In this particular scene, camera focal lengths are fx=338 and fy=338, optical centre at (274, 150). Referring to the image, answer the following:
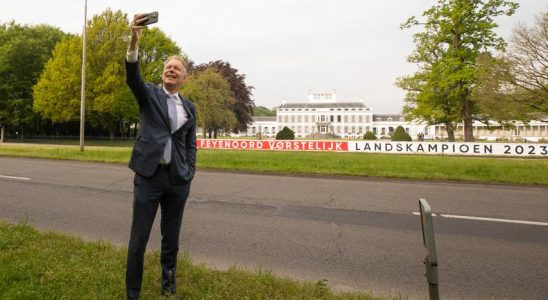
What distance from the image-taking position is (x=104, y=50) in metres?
35.2

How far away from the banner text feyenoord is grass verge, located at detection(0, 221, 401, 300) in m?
20.1

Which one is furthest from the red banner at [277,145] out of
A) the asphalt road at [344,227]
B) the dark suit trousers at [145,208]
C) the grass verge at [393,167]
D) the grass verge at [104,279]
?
the dark suit trousers at [145,208]

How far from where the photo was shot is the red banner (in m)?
23.8

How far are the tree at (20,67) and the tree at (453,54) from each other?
44.1 meters

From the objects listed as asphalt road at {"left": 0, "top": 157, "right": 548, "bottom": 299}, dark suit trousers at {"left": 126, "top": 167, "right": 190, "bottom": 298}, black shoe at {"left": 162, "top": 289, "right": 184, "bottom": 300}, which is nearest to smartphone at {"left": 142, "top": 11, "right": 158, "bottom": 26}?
dark suit trousers at {"left": 126, "top": 167, "right": 190, "bottom": 298}

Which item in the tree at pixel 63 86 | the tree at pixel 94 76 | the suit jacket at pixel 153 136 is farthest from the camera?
the tree at pixel 63 86

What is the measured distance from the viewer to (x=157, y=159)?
9.35ft

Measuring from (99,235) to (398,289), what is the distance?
451cm

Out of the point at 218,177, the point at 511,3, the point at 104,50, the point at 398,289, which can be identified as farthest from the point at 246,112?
the point at 398,289

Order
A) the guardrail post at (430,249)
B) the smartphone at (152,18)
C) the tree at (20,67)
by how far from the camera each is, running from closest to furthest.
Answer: the guardrail post at (430,249), the smartphone at (152,18), the tree at (20,67)

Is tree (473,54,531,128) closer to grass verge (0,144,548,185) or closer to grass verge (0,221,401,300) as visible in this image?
grass verge (0,144,548,185)

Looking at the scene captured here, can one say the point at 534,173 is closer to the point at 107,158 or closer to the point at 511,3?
the point at 107,158

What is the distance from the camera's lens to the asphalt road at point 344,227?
419 centimetres

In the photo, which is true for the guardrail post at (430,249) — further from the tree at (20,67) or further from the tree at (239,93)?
the tree at (239,93)
